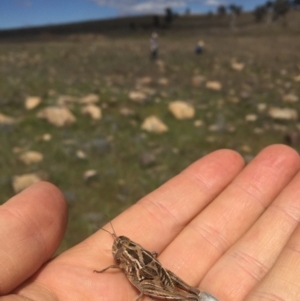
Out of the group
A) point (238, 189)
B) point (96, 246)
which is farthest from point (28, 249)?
point (238, 189)

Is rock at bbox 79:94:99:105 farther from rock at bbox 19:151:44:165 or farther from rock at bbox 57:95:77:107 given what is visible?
rock at bbox 19:151:44:165

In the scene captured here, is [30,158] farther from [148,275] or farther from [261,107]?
[261,107]

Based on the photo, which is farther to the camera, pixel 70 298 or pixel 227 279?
pixel 227 279

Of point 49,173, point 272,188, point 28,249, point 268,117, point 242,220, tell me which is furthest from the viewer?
point 268,117

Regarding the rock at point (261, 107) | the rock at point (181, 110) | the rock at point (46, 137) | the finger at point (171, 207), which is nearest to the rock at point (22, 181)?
the rock at point (46, 137)

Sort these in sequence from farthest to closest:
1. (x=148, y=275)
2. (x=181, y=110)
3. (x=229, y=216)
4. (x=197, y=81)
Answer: (x=197, y=81)
(x=181, y=110)
(x=229, y=216)
(x=148, y=275)

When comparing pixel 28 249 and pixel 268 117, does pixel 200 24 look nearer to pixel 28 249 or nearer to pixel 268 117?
pixel 268 117

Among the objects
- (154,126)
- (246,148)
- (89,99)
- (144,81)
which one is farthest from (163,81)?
(246,148)
